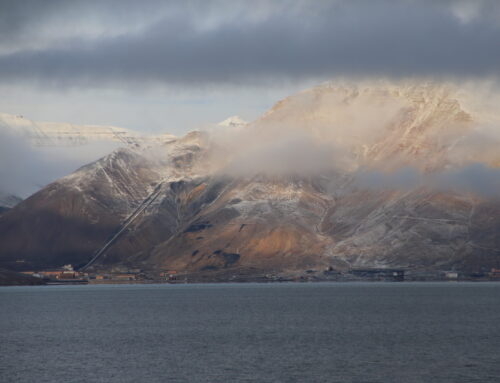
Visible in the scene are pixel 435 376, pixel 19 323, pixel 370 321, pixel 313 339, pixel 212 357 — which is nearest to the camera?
pixel 435 376

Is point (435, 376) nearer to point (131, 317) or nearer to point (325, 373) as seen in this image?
point (325, 373)

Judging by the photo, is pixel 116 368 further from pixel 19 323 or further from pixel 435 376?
pixel 19 323

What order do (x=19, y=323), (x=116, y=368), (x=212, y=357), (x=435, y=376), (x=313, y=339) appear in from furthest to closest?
(x=19, y=323), (x=313, y=339), (x=212, y=357), (x=116, y=368), (x=435, y=376)

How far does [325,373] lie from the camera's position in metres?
105

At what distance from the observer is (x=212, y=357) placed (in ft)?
398

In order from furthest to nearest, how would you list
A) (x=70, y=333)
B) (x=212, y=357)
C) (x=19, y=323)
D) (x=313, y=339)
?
(x=19, y=323) < (x=70, y=333) < (x=313, y=339) < (x=212, y=357)

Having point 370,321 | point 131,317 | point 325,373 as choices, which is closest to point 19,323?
point 131,317

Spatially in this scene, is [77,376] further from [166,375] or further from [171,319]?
[171,319]

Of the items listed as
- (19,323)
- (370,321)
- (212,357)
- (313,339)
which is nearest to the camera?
(212,357)

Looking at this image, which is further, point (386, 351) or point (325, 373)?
point (386, 351)

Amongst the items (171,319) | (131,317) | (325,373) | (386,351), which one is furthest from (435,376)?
(131,317)

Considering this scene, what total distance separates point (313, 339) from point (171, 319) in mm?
54583

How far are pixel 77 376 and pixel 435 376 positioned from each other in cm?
4074

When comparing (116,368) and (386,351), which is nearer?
(116,368)
